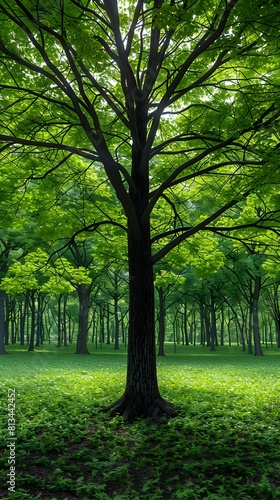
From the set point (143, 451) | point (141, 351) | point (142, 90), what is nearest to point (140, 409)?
point (141, 351)

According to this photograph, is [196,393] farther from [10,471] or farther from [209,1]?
[209,1]

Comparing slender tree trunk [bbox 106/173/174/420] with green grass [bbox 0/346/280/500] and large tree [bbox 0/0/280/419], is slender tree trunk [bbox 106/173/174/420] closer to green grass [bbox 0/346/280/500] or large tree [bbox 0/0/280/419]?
large tree [bbox 0/0/280/419]

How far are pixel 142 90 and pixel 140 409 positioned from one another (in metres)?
5.98

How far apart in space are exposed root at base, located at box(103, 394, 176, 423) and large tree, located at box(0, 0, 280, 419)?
0.06ft

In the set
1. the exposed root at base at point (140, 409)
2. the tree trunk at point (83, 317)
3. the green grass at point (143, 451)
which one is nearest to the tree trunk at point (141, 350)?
the exposed root at base at point (140, 409)

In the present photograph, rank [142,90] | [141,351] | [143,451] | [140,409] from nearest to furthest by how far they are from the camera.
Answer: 1. [143,451]
2. [140,409]
3. [141,351]
4. [142,90]

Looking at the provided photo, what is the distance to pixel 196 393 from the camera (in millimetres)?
9906

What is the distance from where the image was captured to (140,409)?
747cm

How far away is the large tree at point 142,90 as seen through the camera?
5.88 metres

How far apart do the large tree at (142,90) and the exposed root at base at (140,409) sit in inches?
0.7

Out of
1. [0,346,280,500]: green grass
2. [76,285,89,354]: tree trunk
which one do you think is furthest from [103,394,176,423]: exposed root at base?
[76,285,89,354]: tree trunk

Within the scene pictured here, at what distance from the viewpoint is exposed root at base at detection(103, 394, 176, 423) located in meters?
7.37

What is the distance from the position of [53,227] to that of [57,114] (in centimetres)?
334

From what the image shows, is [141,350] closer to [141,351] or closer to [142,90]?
[141,351]
